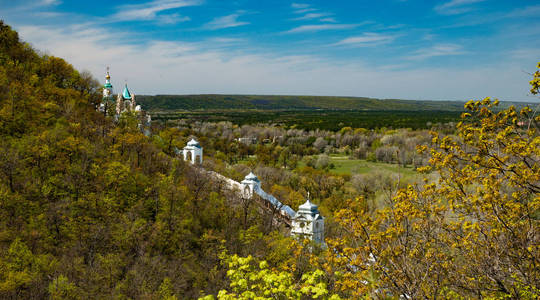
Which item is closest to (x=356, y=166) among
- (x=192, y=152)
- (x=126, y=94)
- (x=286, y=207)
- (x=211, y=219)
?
(x=192, y=152)

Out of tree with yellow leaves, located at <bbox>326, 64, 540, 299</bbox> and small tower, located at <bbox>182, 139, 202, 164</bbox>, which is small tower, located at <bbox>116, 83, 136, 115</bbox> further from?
tree with yellow leaves, located at <bbox>326, 64, 540, 299</bbox>

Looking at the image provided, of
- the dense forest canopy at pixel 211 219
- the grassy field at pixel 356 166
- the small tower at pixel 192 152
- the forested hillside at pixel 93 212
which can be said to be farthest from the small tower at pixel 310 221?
the grassy field at pixel 356 166

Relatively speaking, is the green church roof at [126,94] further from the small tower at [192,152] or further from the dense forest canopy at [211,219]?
the small tower at [192,152]

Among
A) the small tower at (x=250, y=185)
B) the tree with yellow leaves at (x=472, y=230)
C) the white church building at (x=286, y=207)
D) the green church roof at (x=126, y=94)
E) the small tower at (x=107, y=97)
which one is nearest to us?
the tree with yellow leaves at (x=472, y=230)

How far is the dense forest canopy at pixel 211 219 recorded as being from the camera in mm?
7914

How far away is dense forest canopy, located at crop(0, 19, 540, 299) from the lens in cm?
791

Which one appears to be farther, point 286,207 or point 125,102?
point 125,102

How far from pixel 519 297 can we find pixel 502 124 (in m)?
3.07

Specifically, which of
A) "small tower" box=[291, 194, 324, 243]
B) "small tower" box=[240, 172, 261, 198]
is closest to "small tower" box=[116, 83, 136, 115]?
"small tower" box=[240, 172, 261, 198]

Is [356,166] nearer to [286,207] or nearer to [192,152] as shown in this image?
[192,152]

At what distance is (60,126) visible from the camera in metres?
30.0

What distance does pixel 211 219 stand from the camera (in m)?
31.9

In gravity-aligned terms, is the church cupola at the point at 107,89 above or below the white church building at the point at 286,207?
above

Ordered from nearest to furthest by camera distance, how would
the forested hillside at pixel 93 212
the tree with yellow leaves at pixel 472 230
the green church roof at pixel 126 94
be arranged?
the tree with yellow leaves at pixel 472 230
the forested hillside at pixel 93 212
the green church roof at pixel 126 94
